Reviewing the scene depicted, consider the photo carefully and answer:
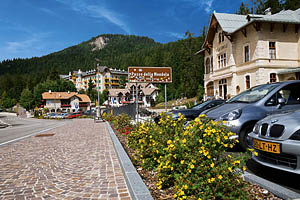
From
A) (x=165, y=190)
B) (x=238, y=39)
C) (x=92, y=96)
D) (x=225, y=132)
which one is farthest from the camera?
(x=92, y=96)

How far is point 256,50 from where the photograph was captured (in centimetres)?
2336

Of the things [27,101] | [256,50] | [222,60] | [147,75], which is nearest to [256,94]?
[147,75]

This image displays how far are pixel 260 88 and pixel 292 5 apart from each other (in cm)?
4475

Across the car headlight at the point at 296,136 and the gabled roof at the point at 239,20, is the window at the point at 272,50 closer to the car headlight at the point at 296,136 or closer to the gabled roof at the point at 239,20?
the gabled roof at the point at 239,20

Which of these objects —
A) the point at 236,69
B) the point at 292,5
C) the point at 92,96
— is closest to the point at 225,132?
the point at 236,69

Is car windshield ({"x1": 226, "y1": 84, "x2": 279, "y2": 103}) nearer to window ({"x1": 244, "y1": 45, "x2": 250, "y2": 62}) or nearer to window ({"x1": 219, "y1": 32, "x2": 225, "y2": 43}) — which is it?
window ({"x1": 244, "y1": 45, "x2": 250, "y2": 62})

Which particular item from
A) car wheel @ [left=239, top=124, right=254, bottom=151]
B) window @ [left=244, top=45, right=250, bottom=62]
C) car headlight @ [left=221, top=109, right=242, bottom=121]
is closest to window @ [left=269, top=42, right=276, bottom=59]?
window @ [left=244, top=45, right=250, bottom=62]

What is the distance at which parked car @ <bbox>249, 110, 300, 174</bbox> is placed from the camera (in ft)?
9.90

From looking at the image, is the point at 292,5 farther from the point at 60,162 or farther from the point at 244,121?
the point at 60,162

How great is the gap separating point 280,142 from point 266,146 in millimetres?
280

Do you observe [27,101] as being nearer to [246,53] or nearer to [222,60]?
[222,60]

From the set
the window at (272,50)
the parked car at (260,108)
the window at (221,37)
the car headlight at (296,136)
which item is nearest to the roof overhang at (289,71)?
the window at (272,50)

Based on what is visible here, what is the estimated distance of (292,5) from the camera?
132 ft

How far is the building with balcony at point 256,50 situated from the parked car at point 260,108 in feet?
61.4
